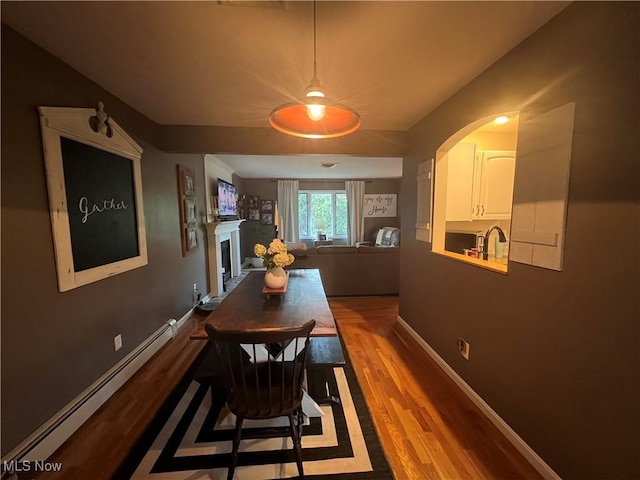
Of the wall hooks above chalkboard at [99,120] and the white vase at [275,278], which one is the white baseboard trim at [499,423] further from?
the wall hooks above chalkboard at [99,120]

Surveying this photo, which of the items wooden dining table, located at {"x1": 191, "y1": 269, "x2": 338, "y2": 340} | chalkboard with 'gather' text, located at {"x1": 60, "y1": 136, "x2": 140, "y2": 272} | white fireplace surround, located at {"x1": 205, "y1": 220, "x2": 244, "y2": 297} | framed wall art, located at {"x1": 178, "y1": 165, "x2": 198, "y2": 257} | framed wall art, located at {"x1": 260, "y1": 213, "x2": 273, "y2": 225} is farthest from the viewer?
framed wall art, located at {"x1": 260, "y1": 213, "x2": 273, "y2": 225}

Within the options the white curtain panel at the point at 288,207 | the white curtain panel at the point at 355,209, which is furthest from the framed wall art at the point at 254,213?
the white curtain panel at the point at 355,209

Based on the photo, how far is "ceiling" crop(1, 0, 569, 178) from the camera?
4.20ft

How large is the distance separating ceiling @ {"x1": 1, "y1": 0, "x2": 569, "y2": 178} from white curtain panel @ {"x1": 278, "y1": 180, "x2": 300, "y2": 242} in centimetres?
543

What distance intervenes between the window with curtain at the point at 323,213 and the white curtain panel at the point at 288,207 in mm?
282

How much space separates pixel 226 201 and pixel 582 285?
16.8 feet

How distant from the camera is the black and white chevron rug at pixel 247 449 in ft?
4.73

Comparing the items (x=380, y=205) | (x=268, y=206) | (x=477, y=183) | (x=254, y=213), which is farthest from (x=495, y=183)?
(x=254, y=213)

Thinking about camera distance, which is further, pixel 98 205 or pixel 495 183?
pixel 495 183

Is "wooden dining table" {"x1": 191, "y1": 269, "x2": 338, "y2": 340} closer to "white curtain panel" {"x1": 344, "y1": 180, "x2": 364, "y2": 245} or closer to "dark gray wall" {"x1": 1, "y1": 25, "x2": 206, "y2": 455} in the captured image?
"dark gray wall" {"x1": 1, "y1": 25, "x2": 206, "y2": 455}

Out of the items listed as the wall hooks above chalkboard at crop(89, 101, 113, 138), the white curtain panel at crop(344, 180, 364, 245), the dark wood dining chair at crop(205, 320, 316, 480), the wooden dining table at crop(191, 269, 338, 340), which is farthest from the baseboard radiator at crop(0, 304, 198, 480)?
the white curtain panel at crop(344, 180, 364, 245)

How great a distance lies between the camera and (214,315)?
178 centimetres

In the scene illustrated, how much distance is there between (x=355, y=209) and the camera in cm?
789

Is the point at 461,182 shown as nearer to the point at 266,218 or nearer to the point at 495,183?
the point at 495,183
